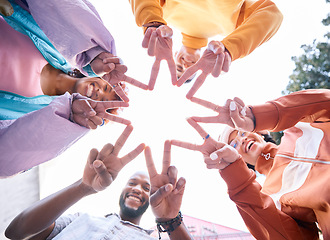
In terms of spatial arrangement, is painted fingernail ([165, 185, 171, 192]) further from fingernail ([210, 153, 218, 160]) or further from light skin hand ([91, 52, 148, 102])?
light skin hand ([91, 52, 148, 102])

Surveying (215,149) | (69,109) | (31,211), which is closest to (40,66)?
(69,109)

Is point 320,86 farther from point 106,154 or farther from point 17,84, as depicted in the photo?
point 17,84

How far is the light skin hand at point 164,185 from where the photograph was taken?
3.28 ft

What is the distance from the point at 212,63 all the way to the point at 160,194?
26.0 inches

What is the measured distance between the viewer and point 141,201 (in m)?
1.71

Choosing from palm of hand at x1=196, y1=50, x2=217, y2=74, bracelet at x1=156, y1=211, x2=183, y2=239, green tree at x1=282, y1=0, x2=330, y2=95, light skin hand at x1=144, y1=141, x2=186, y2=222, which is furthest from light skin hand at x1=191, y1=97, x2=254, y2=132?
green tree at x1=282, y1=0, x2=330, y2=95

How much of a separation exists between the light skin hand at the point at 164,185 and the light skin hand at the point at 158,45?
359 mm

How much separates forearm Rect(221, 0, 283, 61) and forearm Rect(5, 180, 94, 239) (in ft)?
3.41

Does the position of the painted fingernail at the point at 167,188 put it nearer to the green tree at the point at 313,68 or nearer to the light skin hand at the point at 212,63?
the light skin hand at the point at 212,63

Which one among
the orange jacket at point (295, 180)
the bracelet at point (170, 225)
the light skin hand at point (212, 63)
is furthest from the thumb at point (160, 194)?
the light skin hand at point (212, 63)

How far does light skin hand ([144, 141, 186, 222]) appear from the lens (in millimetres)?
1000

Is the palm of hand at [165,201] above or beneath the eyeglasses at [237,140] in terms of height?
beneath

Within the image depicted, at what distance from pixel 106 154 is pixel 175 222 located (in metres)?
0.51

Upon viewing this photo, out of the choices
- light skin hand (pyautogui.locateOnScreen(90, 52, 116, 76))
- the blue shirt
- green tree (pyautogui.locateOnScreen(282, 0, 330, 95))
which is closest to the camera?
light skin hand (pyautogui.locateOnScreen(90, 52, 116, 76))
